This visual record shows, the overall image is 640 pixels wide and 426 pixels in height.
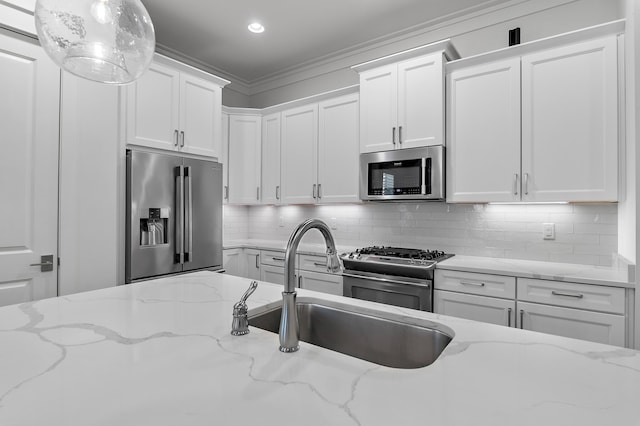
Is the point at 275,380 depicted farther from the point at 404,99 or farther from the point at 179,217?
the point at 404,99

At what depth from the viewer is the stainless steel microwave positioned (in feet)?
9.21

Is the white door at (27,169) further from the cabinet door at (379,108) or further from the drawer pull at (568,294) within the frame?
the drawer pull at (568,294)

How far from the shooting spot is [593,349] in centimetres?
93

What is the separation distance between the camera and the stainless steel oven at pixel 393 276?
8.44 feet

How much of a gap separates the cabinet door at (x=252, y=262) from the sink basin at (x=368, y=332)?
2421 millimetres

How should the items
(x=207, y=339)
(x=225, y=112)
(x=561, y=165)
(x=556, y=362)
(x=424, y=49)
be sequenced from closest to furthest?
(x=556, y=362), (x=207, y=339), (x=561, y=165), (x=424, y=49), (x=225, y=112)

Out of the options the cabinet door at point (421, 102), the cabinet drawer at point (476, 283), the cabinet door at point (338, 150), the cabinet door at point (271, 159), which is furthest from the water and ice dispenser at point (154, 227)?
the cabinet drawer at point (476, 283)

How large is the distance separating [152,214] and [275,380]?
2.46 meters

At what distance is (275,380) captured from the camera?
0.76m

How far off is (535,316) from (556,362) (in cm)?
157

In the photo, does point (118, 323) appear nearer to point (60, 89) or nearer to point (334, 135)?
point (60, 89)

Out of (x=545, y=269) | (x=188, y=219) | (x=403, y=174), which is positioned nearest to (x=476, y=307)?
(x=545, y=269)

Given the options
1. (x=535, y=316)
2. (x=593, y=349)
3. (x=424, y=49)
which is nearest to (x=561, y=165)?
(x=535, y=316)

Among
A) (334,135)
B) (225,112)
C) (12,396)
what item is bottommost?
(12,396)
